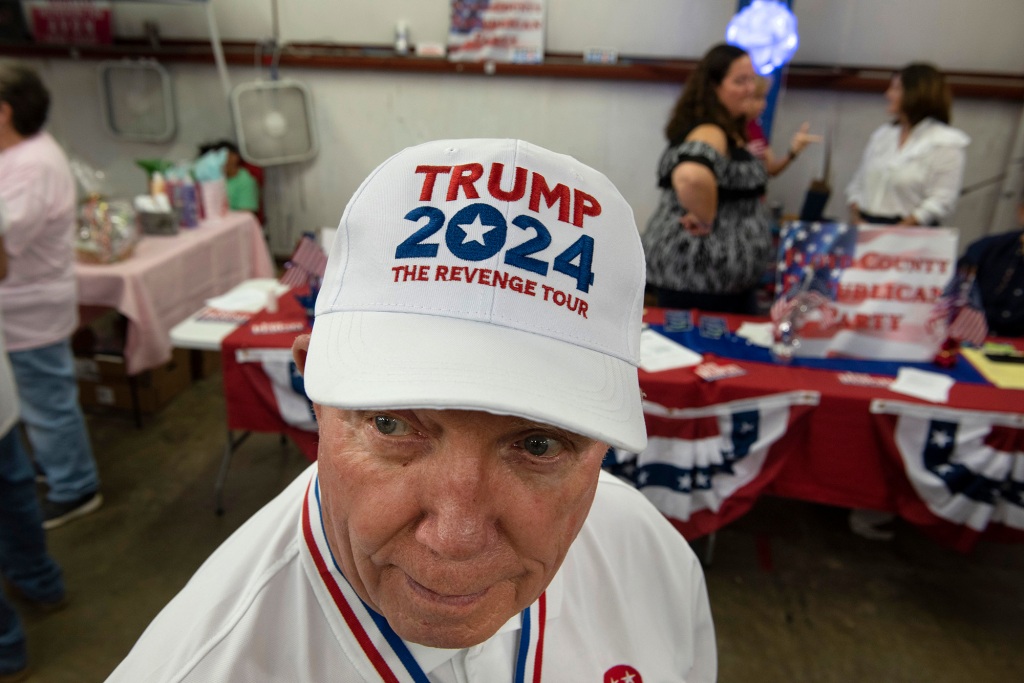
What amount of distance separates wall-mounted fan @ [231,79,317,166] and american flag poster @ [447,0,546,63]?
1462mm

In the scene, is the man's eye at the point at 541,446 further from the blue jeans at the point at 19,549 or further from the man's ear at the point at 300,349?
the blue jeans at the point at 19,549

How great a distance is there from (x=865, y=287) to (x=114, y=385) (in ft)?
12.0

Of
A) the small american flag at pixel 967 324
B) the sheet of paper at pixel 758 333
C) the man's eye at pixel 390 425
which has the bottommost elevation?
the sheet of paper at pixel 758 333

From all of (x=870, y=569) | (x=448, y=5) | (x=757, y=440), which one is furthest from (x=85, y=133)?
(x=870, y=569)

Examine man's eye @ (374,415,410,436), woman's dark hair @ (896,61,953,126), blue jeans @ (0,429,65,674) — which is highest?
woman's dark hair @ (896,61,953,126)

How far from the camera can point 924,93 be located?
4.18m

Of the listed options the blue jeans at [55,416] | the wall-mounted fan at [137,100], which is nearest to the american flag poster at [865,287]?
the blue jeans at [55,416]

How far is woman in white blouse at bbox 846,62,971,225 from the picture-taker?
4.17 m

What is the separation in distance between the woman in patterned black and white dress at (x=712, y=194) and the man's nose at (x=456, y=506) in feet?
7.89

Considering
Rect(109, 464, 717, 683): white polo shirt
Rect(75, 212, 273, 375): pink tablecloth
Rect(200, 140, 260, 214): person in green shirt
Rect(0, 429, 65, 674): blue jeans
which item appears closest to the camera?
Rect(109, 464, 717, 683): white polo shirt

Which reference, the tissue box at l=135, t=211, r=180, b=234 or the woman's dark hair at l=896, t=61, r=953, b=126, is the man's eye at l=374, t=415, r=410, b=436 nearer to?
the tissue box at l=135, t=211, r=180, b=234

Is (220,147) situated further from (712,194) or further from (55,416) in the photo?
(712,194)

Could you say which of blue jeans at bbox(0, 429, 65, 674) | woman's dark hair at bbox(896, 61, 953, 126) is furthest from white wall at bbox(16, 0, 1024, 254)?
blue jeans at bbox(0, 429, 65, 674)

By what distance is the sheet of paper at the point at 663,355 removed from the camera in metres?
2.42
